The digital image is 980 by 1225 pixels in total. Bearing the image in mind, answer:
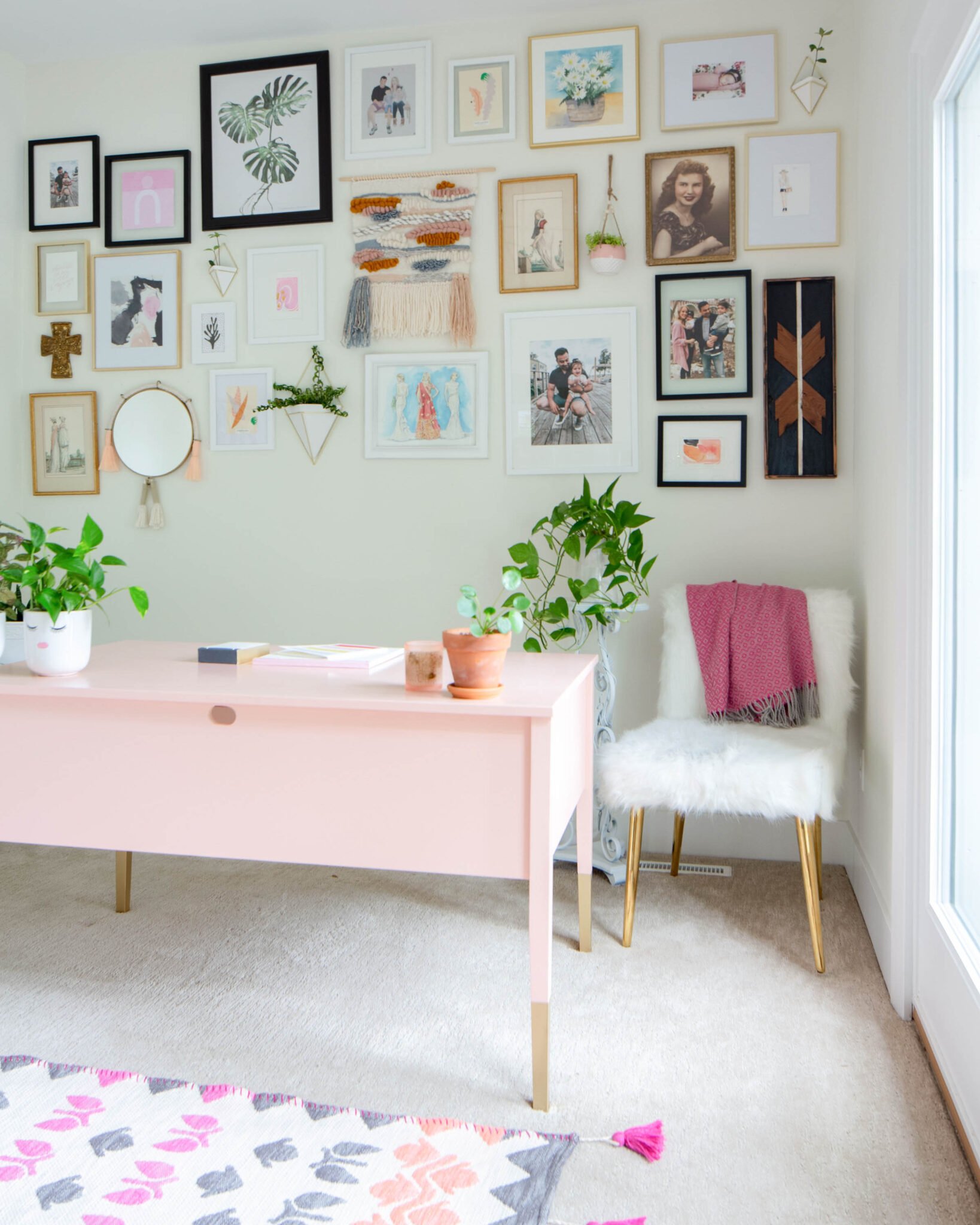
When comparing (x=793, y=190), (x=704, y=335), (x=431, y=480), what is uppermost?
(x=793, y=190)

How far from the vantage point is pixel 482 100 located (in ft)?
10.3

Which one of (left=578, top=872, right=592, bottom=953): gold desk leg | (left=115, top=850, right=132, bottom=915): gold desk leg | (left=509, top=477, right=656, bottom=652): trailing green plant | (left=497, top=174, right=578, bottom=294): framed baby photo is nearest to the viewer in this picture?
(left=578, top=872, right=592, bottom=953): gold desk leg

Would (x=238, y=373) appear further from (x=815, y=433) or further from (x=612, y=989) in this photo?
(x=612, y=989)

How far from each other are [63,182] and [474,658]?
2807 mm

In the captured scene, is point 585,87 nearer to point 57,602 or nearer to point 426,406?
point 426,406

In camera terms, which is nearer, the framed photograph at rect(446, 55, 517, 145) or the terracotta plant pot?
the terracotta plant pot

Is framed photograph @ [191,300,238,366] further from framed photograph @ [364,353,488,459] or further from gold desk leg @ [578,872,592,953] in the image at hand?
gold desk leg @ [578,872,592,953]

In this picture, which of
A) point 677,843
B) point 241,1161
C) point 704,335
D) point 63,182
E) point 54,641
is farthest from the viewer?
point 63,182

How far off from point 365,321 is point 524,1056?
2.30 meters

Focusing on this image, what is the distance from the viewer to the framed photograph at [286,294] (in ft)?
10.8

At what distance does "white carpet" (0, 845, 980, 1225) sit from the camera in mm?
1543

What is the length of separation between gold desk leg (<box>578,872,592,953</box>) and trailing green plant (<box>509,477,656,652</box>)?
71 cm

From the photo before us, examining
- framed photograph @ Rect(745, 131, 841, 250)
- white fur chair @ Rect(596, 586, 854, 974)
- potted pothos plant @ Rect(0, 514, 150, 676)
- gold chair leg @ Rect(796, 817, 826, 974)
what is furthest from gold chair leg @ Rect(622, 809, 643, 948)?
framed photograph @ Rect(745, 131, 841, 250)

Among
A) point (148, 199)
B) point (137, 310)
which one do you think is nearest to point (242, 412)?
point (137, 310)
